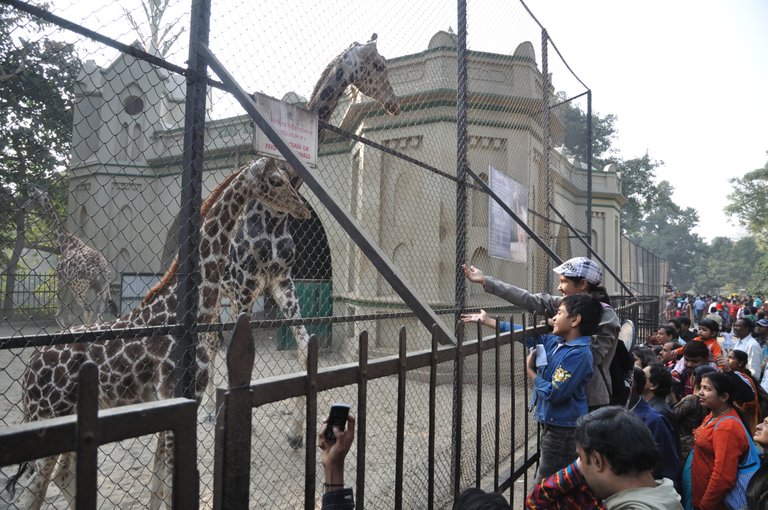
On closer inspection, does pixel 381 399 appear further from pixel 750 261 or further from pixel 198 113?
pixel 750 261

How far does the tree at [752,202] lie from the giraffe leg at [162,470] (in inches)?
1808

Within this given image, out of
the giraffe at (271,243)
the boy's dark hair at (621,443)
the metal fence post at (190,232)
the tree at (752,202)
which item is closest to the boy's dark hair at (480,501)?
the boy's dark hair at (621,443)

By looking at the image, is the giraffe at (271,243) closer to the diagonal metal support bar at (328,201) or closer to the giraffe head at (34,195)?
the giraffe head at (34,195)

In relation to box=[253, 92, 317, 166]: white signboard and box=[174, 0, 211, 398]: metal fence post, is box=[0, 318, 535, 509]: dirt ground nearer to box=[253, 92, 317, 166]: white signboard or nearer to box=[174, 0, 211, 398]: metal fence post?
box=[174, 0, 211, 398]: metal fence post

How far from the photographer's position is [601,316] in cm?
285

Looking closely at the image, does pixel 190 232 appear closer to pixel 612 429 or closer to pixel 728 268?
pixel 612 429

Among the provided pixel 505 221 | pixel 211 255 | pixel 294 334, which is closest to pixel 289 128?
pixel 211 255

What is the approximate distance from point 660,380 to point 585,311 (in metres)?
1.22

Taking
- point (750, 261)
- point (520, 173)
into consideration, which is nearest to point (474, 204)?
point (520, 173)

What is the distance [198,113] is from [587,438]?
189cm

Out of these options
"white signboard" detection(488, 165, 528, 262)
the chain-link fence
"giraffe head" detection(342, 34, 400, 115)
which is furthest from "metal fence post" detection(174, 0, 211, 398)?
"giraffe head" detection(342, 34, 400, 115)

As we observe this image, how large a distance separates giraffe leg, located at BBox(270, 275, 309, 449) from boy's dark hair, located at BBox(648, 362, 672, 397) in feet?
9.98

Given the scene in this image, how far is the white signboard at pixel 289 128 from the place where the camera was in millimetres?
2433

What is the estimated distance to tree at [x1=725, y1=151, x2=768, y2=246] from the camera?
3872 cm
